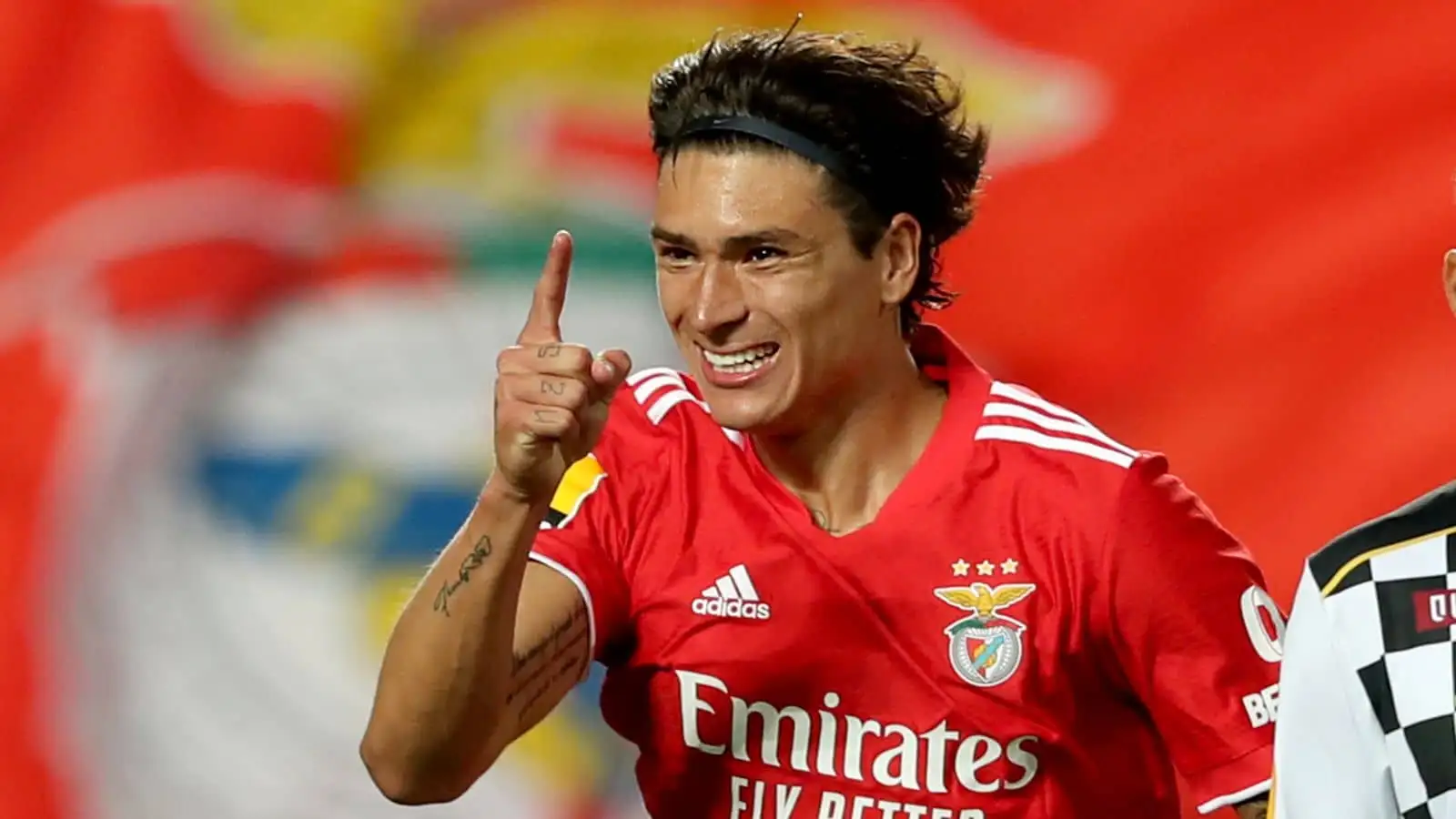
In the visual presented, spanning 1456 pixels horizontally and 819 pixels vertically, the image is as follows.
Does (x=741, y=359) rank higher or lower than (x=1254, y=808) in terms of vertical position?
higher

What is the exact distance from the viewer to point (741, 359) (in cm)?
145

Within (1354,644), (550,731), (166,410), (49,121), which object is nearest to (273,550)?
(166,410)

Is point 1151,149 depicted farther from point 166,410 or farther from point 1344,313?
point 166,410

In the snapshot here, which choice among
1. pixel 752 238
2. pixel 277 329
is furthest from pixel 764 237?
pixel 277 329

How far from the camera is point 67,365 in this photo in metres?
2.04

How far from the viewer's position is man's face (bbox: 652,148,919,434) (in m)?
1.44

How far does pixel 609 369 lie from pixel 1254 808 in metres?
0.54

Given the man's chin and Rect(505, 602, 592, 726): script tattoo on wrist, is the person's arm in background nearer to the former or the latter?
Rect(505, 602, 592, 726): script tattoo on wrist

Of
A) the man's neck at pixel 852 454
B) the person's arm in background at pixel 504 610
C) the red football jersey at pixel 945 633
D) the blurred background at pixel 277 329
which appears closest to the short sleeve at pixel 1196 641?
the red football jersey at pixel 945 633

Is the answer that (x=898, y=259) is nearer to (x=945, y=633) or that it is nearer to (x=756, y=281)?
(x=756, y=281)

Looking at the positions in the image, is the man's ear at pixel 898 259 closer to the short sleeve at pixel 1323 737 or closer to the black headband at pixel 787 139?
the black headband at pixel 787 139

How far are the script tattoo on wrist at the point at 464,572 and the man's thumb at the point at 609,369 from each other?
0.44 feet

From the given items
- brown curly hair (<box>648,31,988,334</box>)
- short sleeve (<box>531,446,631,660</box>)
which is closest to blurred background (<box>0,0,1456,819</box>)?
brown curly hair (<box>648,31,988,334</box>)

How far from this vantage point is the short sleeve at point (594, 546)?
148 cm
